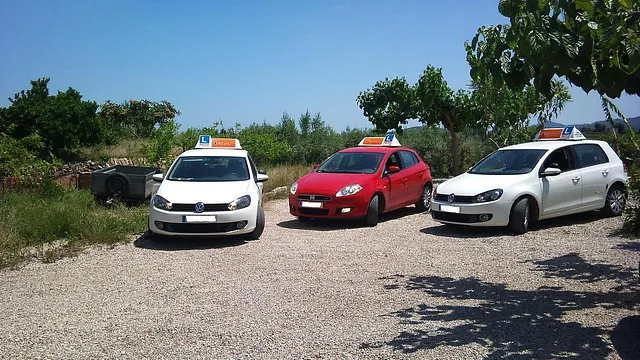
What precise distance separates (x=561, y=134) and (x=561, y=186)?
1752 millimetres

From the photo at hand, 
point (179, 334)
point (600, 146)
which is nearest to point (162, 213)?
point (179, 334)

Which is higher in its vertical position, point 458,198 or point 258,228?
point 458,198

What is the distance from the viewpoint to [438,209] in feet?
36.5

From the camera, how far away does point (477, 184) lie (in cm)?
1098

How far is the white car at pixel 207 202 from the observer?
9.88 metres

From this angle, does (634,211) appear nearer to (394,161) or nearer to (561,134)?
(561,134)

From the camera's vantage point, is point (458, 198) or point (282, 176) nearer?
point (458, 198)

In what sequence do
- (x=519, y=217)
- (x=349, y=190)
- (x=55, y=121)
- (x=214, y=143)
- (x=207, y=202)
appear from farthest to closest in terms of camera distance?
(x=55, y=121) → (x=214, y=143) → (x=349, y=190) → (x=519, y=217) → (x=207, y=202)

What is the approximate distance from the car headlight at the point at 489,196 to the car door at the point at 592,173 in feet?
6.88

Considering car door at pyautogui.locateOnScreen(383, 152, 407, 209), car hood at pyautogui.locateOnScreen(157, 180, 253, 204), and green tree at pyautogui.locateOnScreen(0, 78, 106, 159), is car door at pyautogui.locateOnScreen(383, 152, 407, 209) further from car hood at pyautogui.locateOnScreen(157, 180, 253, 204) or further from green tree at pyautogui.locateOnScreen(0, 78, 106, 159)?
green tree at pyautogui.locateOnScreen(0, 78, 106, 159)

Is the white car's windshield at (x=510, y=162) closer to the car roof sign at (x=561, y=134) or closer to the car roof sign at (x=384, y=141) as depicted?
the car roof sign at (x=561, y=134)

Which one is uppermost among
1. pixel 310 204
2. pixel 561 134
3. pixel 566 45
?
pixel 566 45

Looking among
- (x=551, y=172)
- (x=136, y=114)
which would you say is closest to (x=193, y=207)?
(x=551, y=172)

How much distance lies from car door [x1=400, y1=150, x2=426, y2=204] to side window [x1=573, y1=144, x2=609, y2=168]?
11.2ft
